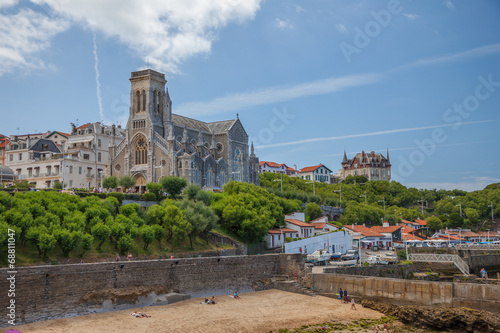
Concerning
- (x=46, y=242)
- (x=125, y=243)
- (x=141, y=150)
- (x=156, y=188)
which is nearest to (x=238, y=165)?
(x=141, y=150)

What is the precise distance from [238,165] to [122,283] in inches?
2687

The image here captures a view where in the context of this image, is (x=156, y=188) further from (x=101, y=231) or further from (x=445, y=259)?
(x=445, y=259)

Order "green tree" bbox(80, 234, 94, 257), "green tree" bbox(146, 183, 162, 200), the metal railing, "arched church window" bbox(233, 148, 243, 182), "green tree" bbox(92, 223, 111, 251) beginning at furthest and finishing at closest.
Answer: "arched church window" bbox(233, 148, 243, 182) → "green tree" bbox(146, 183, 162, 200) → the metal railing → "green tree" bbox(92, 223, 111, 251) → "green tree" bbox(80, 234, 94, 257)

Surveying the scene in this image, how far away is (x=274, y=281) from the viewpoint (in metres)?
39.2

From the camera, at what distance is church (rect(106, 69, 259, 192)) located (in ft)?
265

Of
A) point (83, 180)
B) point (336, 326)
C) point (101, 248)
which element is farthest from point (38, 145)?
point (336, 326)

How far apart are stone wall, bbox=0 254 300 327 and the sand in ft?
2.29

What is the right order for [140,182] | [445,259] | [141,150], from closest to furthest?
[445,259], [140,182], [141,150]

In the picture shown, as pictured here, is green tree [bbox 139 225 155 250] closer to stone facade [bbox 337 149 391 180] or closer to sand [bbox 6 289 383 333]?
sand [bbox 6 289 383 333]

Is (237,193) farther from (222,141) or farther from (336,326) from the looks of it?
(336,326)

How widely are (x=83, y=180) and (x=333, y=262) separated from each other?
47.8m

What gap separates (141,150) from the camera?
83.5m

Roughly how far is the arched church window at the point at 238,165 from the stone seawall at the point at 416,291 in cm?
5912

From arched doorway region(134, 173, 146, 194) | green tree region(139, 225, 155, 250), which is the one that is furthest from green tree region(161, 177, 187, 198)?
green tree region(139, 225, 155, 250)
